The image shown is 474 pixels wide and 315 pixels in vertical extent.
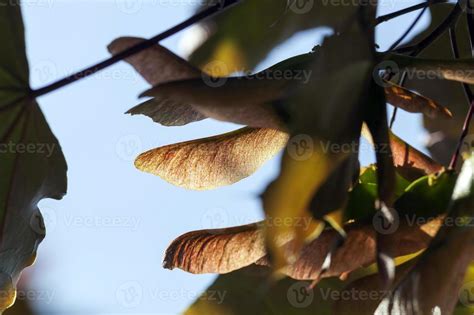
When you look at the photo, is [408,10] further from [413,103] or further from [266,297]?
[266,297]

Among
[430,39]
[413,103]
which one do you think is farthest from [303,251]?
[430,39]

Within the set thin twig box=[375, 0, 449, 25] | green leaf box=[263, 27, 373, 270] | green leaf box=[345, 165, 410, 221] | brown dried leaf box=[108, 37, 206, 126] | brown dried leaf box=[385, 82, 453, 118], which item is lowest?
green leaf box=[345, 165, 410, 221]

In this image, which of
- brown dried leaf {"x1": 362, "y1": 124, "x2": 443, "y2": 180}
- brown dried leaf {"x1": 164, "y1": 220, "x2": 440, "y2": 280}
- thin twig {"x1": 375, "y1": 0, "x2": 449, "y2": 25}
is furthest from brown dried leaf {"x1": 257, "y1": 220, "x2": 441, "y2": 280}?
thin twig {"x1": 375, "y1": 0, "x2": 449, "y2": 25}

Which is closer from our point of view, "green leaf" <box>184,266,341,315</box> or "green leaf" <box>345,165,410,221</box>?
"green leaf" <box>345,165,410,221</box>

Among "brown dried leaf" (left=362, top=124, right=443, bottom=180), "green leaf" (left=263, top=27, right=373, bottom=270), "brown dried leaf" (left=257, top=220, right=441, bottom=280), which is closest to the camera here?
"green leaf" (left=263, top=27, right=373, bottom=270)

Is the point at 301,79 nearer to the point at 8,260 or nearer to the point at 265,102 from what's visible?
the point at 265,102

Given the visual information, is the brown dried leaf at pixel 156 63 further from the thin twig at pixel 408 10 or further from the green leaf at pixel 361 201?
the thin twig at pixel 408 10

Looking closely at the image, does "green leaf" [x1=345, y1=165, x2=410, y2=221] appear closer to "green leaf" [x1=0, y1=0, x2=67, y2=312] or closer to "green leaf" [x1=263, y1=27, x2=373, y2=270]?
"green leaf" [x1=263, y1=27, x2=373, y2=270]
